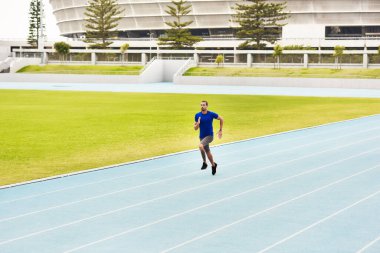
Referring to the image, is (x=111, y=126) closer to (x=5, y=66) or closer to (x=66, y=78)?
(x=66, y=78)

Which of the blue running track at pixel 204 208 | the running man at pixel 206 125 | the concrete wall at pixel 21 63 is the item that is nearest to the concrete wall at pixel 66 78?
the concrete wall at pixel 21 63

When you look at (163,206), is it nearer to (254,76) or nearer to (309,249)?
(309,249)

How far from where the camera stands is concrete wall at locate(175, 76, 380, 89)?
63438 mm

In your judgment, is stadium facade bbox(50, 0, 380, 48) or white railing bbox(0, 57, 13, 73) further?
stadium facade bbox(50, 0, 380, 48)

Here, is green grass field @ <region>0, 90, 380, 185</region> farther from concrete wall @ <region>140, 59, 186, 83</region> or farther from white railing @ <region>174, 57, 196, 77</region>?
concrete wall @ <region>140, 59, 186, 83</region>

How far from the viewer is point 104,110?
32.6m

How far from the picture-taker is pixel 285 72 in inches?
2830

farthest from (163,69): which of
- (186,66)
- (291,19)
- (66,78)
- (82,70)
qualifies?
(291,19)

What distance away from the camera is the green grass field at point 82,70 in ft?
247

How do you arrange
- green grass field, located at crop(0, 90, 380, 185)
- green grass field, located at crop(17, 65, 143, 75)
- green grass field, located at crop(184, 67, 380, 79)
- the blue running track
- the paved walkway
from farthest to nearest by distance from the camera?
1. green grass field, located at crop(17, 65, 143, 75)
2. green grass field, located at crop(184, 67, 380, 79)
3. the paved walkway
4. green grass field, located at crop(0, 90, 380, 185)
5. the blue running track

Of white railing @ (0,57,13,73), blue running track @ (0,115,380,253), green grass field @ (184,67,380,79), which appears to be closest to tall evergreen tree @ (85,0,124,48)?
white railing @ (0,57,13,73)

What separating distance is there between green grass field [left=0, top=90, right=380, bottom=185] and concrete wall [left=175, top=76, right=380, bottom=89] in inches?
1004

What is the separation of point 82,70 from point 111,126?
2119 inches

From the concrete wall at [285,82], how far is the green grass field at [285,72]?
89.2 inches
